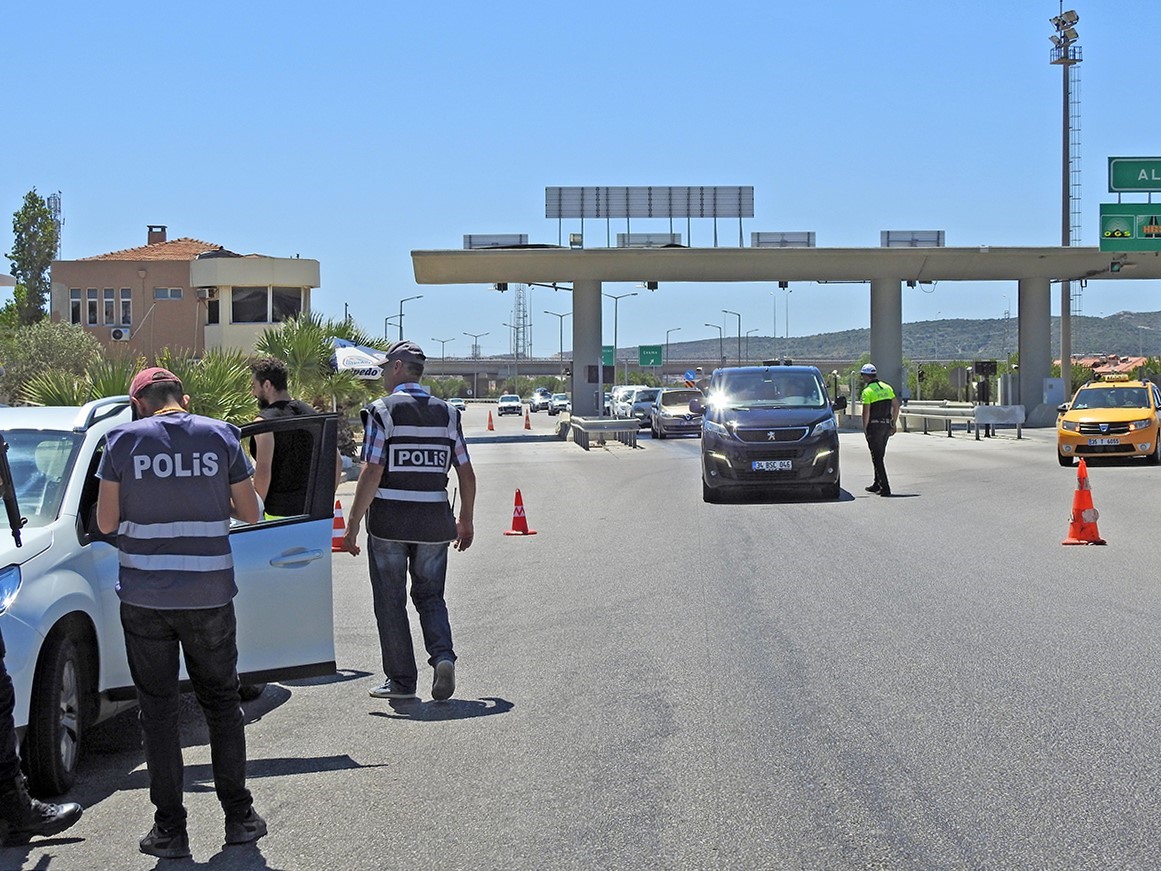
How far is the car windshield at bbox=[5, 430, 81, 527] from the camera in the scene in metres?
6.84

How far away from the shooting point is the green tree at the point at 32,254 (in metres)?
68.6

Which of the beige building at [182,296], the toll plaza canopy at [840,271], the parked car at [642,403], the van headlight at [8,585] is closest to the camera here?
the van headlight at [8,585]

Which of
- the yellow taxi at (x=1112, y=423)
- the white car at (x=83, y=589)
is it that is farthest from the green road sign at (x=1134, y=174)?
the white car at (x=83, y=589)

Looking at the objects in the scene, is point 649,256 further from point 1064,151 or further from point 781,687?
point 781,687

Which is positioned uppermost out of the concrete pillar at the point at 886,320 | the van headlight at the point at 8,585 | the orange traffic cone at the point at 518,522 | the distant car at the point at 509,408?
the concrete pillar at the point at 886,320

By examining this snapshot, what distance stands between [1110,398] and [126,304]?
4202 cm

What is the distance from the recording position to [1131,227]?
46781mm

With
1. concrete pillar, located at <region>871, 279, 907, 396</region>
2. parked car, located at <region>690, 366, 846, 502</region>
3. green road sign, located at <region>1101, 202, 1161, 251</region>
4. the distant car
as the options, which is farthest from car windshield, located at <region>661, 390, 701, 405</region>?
the distant car

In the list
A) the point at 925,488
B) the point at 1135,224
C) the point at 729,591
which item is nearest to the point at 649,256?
the point at 1135,224

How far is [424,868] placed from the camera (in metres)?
5.20

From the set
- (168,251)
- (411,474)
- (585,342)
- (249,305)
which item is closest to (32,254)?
(168,251)

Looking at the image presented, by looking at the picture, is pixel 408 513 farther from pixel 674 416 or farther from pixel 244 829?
pixel 674 416

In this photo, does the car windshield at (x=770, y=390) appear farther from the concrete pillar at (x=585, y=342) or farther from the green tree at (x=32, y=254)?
the green tree at (x=32, y=254)

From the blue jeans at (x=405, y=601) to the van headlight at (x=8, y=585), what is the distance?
2.37 meters
